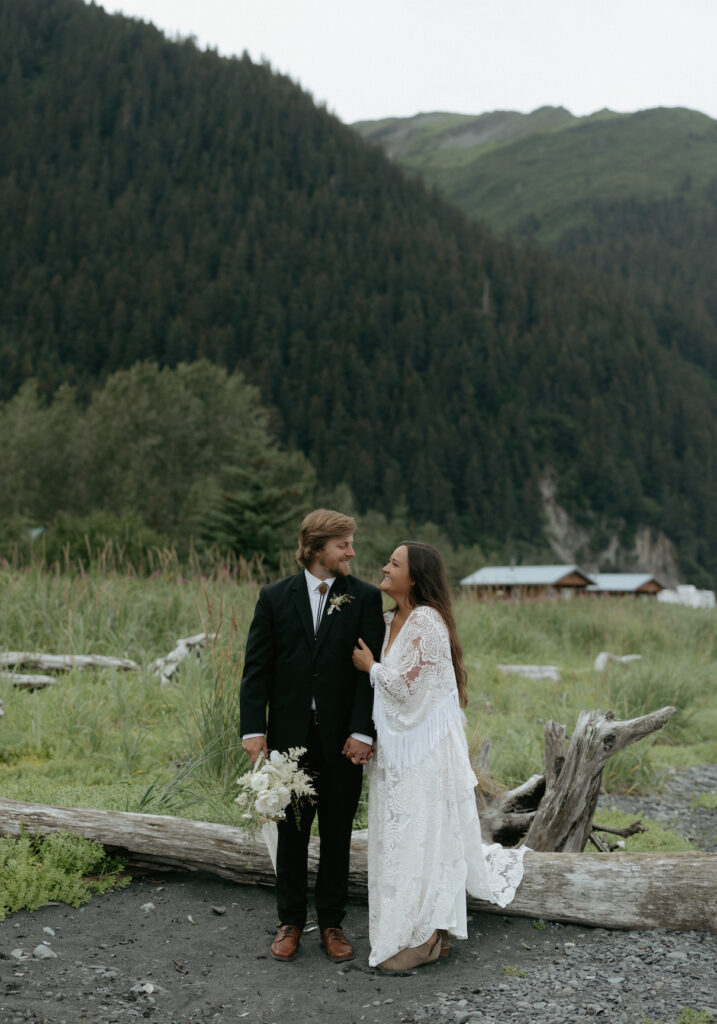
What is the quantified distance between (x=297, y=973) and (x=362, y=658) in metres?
1.39

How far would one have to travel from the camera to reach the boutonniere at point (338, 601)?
14.3 ft

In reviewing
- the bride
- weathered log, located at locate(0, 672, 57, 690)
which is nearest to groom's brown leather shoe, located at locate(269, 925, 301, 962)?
the bride

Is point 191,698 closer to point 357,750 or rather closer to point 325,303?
point 357,750

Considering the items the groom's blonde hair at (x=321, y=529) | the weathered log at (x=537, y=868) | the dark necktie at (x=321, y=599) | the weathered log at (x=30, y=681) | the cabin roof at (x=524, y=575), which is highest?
the groom's blonde hair at (x=321, y=529)

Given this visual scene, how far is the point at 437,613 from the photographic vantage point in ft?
14.4

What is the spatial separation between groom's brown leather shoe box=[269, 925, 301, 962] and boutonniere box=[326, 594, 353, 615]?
1.46 m

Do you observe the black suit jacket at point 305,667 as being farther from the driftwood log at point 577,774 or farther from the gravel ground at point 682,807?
the gravel ground at point 682,807

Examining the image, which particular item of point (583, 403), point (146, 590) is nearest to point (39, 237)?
point (583, 403)

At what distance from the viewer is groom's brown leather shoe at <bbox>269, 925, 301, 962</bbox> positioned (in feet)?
14.6

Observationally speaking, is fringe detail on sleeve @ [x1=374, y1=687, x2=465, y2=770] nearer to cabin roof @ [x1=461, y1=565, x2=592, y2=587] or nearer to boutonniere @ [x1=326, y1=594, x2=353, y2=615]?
boutonniere @ [x1=326, y1=594, x2=353, y2=615]

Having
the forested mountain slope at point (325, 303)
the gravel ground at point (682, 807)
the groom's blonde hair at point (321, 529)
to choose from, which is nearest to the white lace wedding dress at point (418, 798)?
the groom's blonde hair at point (321, 529)

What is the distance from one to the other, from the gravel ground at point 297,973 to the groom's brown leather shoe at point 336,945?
46 mm

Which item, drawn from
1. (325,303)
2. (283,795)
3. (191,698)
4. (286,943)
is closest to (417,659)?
(283,795)

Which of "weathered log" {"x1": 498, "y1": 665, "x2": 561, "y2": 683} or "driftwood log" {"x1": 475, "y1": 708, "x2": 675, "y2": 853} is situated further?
"weathered log" {"x1": 498, "y1": 665, "x2": 561, "y2": 683}
